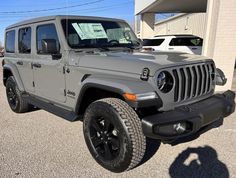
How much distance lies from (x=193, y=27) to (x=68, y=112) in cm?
1948

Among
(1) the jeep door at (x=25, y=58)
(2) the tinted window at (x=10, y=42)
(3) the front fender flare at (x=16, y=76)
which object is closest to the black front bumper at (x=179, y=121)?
(1) the jeep door at (x=25, y=58)

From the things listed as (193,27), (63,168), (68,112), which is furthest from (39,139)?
(193,27)

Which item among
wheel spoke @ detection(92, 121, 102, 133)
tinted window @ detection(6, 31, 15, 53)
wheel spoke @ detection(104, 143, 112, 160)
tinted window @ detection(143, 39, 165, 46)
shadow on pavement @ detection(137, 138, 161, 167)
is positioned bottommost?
shadow on pavement @ detection(137, 138, 161, 167)

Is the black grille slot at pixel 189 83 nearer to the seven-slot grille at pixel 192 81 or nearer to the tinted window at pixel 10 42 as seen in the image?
the seven-slot grille at pixel 192 81

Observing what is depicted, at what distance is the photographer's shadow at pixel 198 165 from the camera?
317 cm

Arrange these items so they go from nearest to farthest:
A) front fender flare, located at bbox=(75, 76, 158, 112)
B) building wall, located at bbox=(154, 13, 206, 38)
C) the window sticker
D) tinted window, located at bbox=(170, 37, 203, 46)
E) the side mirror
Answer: front fender flare, located at bbox=(75, 76, 158, 112) → the side mirror → the window sticker → tinted window, located at bbox=(170, 37, 203, 46) → building wall, located at bbox=(154, 13, 206, 38)

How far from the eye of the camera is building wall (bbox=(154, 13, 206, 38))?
782 inches

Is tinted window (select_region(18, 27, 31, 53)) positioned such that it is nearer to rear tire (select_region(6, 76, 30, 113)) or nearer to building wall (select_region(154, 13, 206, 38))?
rear tire (select_region(6, 76, 30, 113))

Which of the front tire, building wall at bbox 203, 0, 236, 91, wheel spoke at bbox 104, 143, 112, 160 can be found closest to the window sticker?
the front tire

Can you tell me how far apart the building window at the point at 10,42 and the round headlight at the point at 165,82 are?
3.90 meters

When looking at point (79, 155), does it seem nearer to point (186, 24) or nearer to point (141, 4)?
point (141, 4)

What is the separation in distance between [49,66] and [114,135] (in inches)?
69.2

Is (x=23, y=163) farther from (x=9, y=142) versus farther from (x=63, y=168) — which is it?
(x=9, y=142)

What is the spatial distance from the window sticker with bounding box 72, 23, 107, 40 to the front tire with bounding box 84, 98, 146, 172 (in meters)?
1.36
